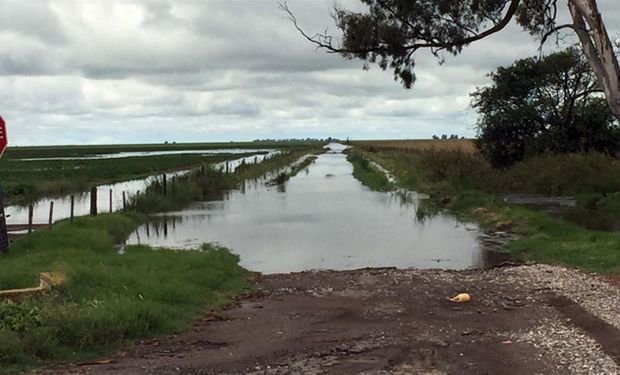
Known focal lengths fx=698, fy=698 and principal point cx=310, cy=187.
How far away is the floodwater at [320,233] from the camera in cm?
1869

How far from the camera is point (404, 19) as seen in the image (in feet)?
57.6

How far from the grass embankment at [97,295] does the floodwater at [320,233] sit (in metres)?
2.85

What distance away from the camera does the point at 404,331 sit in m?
9.98

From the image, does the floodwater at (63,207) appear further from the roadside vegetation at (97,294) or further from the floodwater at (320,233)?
the roadside vegetation at (97,294)

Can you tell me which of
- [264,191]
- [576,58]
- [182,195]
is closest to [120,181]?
[264,191]

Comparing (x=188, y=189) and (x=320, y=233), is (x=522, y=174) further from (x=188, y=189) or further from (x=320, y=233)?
(x=188, y=189)

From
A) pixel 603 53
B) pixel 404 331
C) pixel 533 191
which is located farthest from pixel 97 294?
pixel 533 191

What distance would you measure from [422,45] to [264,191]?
26588 millimetres

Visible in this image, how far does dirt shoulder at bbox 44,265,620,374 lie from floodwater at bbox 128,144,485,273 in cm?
403

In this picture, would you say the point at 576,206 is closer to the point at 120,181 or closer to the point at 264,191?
the point at 264,191

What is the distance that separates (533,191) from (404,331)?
28363mm

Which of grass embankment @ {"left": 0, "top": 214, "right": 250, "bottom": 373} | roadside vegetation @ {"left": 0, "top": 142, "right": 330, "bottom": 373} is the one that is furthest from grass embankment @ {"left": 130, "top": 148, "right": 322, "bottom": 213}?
grass embankment @ {"left": 0, "top": 214, "right": 250, "bottom": 373}

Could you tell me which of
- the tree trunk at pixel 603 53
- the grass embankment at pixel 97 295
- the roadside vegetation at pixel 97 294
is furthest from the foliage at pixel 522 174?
the roadside vegetation at pixel 97 294

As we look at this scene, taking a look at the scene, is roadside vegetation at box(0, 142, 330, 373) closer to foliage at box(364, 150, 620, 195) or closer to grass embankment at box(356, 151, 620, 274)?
grass embankment at box(356, 151, 620, 274)
